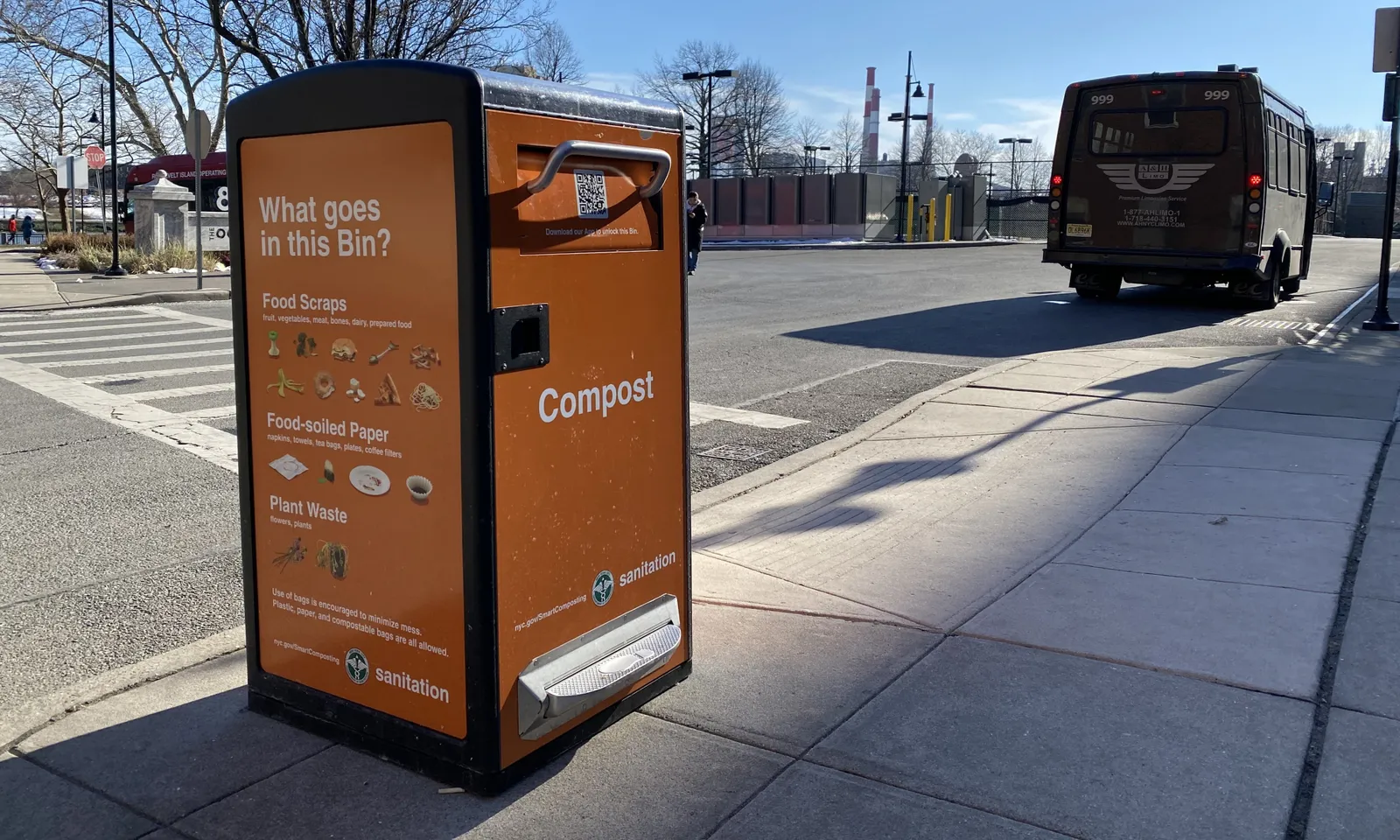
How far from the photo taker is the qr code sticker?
3.10 m

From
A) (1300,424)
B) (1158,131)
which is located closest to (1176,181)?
(1158,131)

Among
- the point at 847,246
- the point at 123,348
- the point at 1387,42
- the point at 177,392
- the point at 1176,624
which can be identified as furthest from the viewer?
the point at 847,246

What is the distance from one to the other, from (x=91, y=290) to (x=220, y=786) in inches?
802

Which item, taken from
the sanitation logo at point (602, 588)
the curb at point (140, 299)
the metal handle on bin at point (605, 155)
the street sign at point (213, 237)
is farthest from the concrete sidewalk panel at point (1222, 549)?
the street sign at point (213, 237)

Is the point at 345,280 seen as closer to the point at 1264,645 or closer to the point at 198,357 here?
the point at 1264,645

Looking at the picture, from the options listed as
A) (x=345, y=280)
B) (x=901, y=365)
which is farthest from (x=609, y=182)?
(x=901, y=365)

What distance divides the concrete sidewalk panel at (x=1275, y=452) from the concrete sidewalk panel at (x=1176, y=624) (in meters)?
2.30

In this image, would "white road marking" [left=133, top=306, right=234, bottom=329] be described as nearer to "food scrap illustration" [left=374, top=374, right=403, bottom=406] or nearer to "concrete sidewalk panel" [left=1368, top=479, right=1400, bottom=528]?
"food scrap illustration" [left=374, top=374, right=403, bottom=406]

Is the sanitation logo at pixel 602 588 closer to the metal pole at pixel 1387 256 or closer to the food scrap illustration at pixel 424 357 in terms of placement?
the food scrap illustration at pixel 424 357

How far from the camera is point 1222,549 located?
5.13 metres

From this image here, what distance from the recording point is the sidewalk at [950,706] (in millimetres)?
2986

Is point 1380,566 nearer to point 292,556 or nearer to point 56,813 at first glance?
point 292,556

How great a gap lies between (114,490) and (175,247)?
74.2ft

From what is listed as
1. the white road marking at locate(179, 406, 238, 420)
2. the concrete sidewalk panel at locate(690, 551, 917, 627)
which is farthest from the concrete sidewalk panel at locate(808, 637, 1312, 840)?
the white road marking at locate(179, 406, 238, 420)
